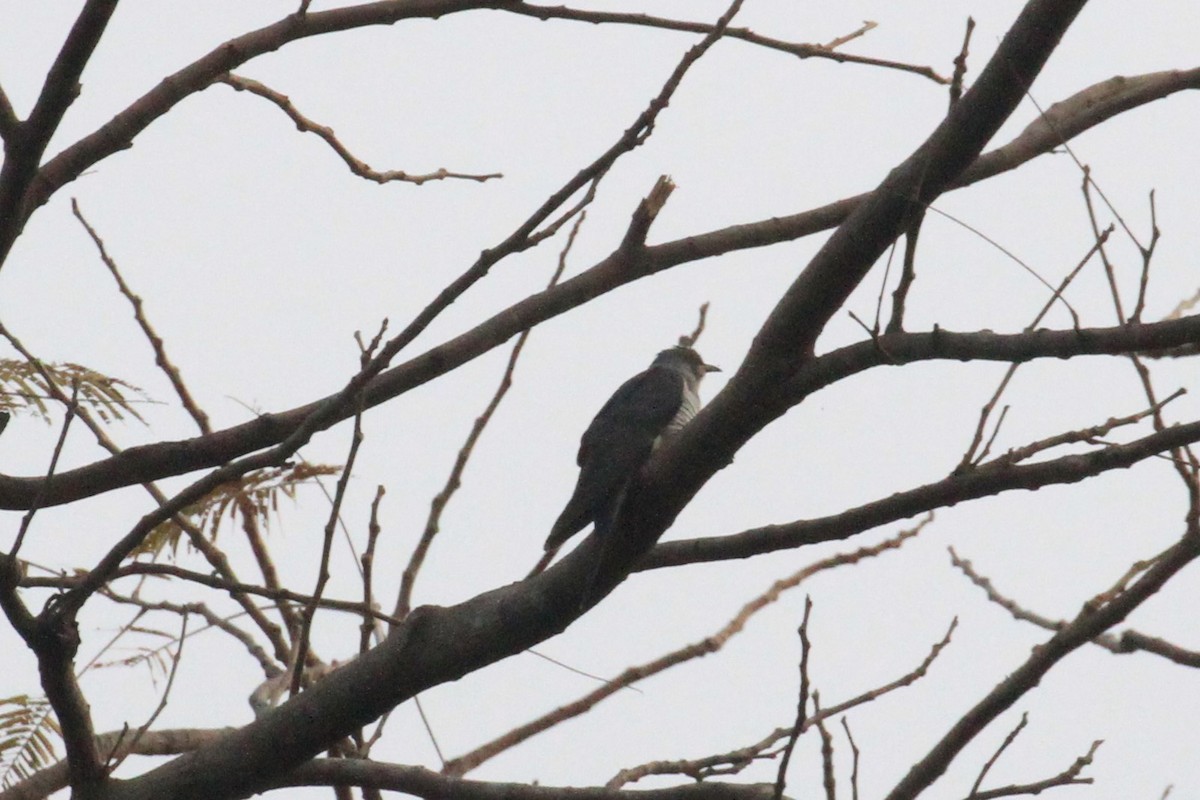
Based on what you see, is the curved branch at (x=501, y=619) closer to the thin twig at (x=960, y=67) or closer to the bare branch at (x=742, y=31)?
the thin twig at (x=960, y=67)

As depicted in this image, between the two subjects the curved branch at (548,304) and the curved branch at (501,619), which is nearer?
the curved branch at (501,619)

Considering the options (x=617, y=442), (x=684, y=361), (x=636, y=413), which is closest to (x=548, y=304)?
(x=617, y=442)

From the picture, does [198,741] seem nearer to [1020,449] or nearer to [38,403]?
[38,403]

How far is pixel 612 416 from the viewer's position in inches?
216

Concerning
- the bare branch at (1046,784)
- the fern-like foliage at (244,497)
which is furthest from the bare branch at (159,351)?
the bare branch at (1046,784)

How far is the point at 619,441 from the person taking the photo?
4.92 metres

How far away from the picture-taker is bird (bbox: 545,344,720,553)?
4.13 metres

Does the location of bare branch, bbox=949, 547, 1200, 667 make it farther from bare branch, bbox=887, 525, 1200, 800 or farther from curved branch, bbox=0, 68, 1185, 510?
curved branch, bbox=0, 68, 1185, 510

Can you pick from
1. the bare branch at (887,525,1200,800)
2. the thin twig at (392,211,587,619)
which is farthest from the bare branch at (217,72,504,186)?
the bare branch at (887,525,1200,800)

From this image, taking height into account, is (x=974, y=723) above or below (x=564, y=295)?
below

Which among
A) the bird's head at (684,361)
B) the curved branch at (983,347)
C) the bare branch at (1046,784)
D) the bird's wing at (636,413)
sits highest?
the bird's head at (684,361)

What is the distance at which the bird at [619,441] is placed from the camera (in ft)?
13.6

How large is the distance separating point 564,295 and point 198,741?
6.31ft

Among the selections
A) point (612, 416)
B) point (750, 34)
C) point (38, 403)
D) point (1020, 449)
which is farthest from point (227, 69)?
point (1020, 449)
